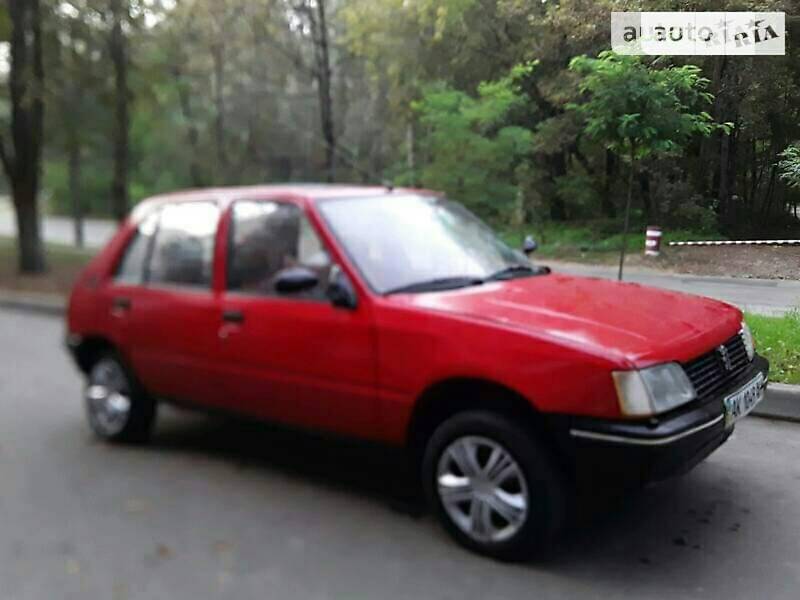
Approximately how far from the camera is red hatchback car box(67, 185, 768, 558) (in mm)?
3371

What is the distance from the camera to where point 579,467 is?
3.38 metres

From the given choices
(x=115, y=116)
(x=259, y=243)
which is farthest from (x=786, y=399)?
(x=115, y=116)

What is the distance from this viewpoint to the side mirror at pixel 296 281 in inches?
166

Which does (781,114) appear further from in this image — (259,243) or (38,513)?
(38,513)

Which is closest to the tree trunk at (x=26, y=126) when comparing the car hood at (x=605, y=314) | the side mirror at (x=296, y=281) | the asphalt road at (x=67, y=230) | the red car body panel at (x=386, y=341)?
the asphalt road at (x=67, y=230)

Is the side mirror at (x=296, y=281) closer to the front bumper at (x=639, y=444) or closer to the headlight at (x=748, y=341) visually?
the front bumper at (x=639, y=444)

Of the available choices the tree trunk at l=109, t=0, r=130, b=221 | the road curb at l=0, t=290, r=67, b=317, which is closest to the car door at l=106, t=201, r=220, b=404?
the road curb at l=0, t=290, r=67, b=317

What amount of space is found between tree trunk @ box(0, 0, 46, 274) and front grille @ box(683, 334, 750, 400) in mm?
12188

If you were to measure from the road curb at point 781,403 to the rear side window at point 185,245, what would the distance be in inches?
142

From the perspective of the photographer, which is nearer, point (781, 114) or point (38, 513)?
point (38, 513)

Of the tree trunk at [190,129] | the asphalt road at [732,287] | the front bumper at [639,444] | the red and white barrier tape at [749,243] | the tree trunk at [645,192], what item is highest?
the tree trunk at [190,129]

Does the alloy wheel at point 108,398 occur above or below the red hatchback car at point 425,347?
below

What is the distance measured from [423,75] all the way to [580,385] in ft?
15.7

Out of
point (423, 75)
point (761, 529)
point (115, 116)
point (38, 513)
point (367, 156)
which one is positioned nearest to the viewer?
point (761, 529)
